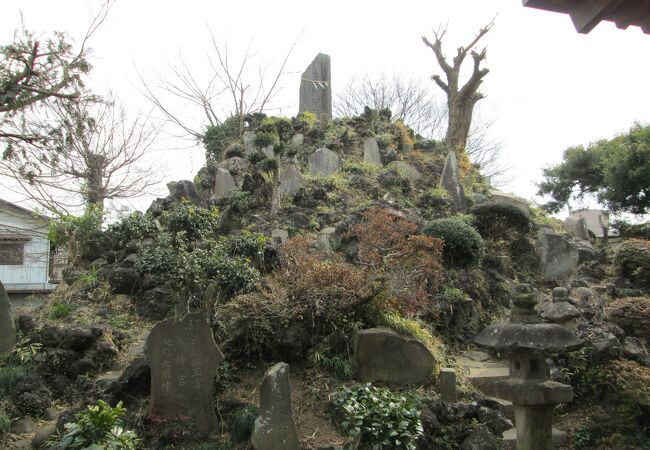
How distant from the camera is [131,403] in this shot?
A: 6578 mm

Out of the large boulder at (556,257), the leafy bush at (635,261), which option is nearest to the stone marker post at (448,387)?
the large boulder at (556,257)

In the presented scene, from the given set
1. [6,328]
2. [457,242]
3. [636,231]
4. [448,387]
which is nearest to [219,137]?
[457,242]

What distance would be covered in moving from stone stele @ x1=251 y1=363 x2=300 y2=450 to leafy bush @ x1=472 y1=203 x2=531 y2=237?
8.35 meters

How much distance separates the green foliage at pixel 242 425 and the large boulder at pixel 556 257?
8503mm

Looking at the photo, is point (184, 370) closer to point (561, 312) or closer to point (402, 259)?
point (402, 259)

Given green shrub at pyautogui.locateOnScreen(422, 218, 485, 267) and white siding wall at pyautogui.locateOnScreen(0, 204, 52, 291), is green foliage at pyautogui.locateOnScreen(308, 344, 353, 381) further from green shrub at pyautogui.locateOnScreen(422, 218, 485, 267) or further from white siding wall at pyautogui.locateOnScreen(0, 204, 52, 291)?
white siding wall at pyautogui.locateOnScreen(0, 204, 52, 291)

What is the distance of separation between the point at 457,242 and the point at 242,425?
614 centimetres

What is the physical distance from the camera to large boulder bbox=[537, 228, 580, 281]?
1219 cm

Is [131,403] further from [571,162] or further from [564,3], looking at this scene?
[571,162]

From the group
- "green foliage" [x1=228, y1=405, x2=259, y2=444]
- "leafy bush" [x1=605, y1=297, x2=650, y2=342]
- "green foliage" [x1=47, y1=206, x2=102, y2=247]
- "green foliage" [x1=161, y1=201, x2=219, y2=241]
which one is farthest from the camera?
"green foliage" [x1=47, y1=206, x2=102, y2=247]

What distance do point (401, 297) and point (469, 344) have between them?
7.78 ft

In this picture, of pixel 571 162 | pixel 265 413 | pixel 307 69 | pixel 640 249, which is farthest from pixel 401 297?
pixel 571 162

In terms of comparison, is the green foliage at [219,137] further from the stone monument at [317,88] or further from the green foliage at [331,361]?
the green foliage at [331,361]

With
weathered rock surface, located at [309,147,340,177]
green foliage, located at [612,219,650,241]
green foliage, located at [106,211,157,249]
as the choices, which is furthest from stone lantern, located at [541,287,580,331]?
weathered rock surface, located at [309,147,340,177]
